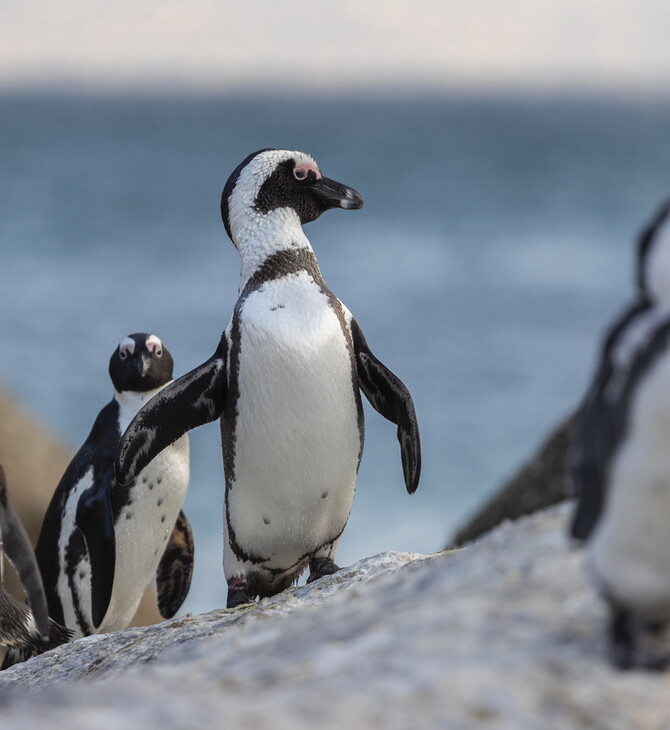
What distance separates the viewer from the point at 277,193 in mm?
4344

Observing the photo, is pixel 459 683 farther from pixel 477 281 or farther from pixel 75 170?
pixel 75 170

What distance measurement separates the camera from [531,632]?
2238mm

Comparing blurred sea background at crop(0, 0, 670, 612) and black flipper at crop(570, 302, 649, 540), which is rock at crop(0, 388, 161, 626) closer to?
blurred sea background at crop(0, 0, 670, 612)

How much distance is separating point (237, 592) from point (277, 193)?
4.24 feet

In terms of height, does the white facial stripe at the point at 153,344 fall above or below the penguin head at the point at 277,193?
below

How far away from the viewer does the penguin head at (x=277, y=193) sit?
4.33 m

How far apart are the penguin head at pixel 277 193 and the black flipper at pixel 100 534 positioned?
109cm

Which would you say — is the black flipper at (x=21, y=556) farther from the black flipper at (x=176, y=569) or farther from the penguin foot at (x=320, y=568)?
the black flipper at (x=176, y=569)

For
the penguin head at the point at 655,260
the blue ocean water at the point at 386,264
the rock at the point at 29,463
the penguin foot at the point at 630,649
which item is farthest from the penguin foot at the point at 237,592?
the blue ocean water at the point at 386,264

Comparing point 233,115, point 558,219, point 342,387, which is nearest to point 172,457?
point 342,387

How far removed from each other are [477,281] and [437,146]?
26.8 meters

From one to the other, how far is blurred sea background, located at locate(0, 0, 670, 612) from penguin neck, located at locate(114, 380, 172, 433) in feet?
11.9

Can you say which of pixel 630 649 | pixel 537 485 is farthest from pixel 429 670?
pixel 537 485

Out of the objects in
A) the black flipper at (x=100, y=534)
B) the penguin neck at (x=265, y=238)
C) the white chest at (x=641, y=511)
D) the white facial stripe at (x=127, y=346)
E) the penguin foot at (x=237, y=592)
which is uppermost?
the penguin neck at (x=265, y=238)
